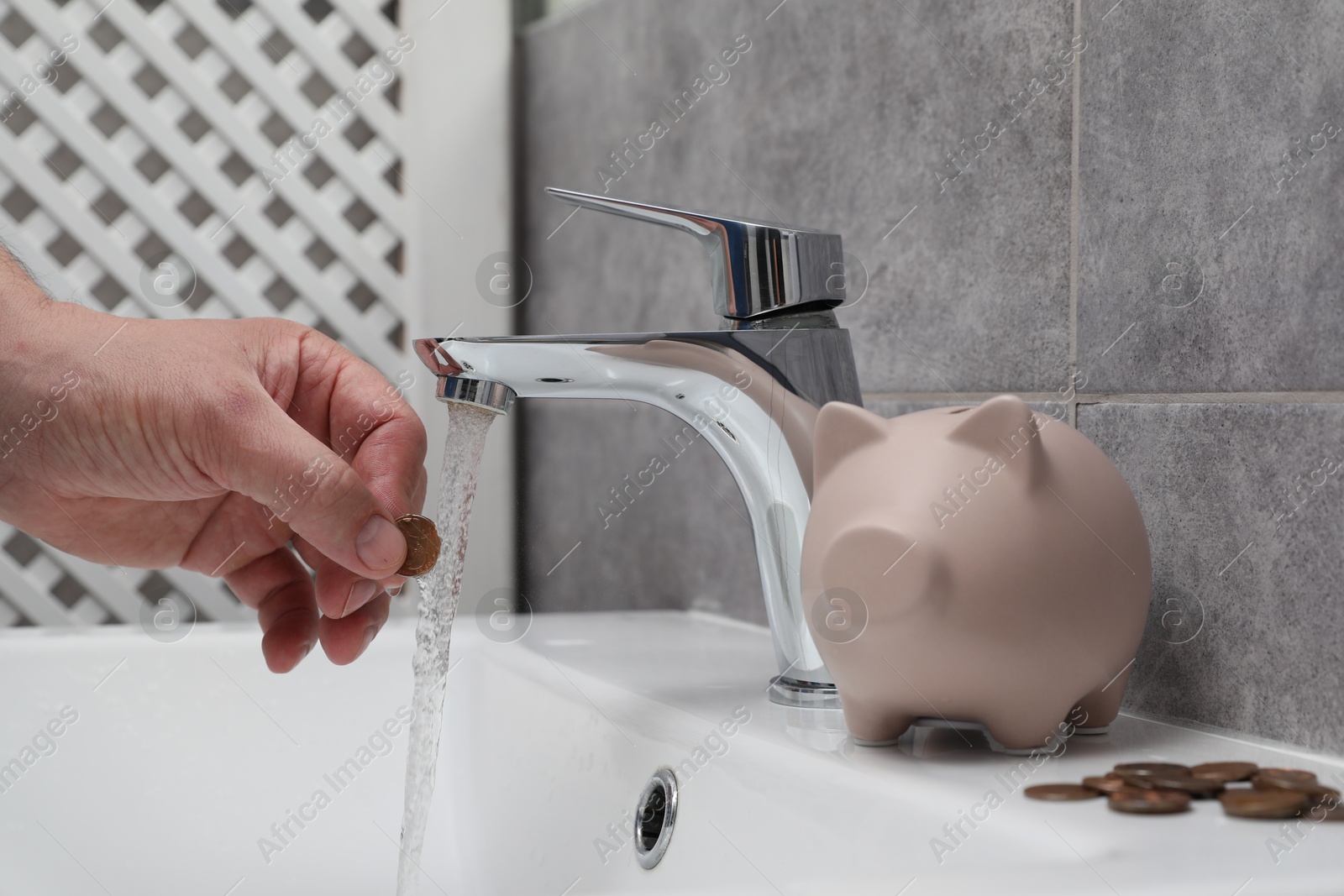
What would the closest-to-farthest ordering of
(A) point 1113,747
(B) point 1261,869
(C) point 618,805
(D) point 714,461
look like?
1. (B) point 1261,869
2. (A) point 1113,747
3. (C) point 618,805
4. (D) point 714,461

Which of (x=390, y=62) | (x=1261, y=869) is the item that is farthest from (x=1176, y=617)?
(x=390, y=62)

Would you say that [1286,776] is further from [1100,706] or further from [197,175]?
[197,175]

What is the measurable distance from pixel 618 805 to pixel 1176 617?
8.9 inches

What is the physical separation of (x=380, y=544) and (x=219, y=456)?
0.07 meters

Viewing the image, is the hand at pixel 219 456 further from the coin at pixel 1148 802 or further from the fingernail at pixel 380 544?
the coin at pixel 1148 802

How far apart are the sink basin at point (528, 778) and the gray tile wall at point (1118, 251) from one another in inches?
1.8

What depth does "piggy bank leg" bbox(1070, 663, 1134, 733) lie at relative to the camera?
40cm

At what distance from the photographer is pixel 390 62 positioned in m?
1.00

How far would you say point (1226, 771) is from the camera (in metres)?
0.35

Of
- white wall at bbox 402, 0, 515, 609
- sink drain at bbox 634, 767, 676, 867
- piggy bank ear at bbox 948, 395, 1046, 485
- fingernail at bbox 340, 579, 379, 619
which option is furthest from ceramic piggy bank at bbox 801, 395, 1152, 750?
white wall at bbox 402, 0, 515, 609

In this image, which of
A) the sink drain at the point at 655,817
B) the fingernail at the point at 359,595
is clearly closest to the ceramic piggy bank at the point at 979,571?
the sink drain at the point at 655,817

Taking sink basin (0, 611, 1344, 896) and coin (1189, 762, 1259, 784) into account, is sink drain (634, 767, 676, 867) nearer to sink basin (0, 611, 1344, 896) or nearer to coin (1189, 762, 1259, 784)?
sink basin (0, 611, 1344, 896)

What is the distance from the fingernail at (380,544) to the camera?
1.45 feet

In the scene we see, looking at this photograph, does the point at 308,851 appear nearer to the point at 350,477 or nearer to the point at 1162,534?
the point at 350,477
